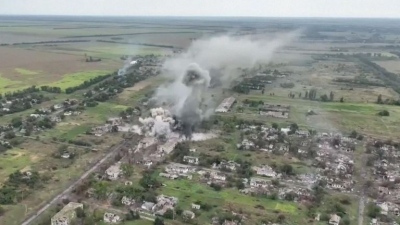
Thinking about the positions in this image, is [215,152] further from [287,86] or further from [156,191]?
[287,86]

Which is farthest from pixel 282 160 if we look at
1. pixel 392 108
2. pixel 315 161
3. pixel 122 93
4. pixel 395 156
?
pixel 122 93

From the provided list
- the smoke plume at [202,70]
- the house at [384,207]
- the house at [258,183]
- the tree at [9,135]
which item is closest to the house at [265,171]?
the house at [258,183]

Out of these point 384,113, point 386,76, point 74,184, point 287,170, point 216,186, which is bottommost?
point 74,184

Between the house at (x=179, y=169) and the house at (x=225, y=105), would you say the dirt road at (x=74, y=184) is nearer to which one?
the house at (x=179, y=169)

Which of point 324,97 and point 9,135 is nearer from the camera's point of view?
point 9,135

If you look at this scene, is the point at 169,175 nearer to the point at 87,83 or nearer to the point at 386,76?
the point at 87,83

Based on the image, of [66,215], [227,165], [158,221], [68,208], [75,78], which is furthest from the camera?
[75,78]

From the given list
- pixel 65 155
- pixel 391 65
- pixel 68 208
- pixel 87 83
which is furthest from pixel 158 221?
pixel 391 65
